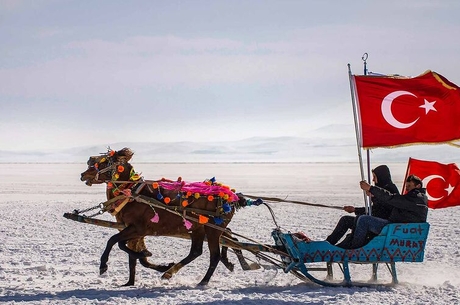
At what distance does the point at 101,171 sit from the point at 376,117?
4.02 meters

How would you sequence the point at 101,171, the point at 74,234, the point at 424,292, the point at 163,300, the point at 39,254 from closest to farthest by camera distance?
1. the point at 163,300
2. the point at 424,292
3. the point at 101,171
4. the point at 39,254
5. the point at 74,234

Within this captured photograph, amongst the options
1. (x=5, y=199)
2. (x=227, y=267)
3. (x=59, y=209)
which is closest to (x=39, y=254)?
(x=227, y=267)

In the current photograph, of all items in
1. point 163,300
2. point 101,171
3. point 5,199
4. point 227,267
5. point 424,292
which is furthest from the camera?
point 5,199

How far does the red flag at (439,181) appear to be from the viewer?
10.4m

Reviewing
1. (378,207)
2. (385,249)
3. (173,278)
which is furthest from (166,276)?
(378,207)

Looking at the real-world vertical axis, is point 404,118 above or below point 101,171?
above

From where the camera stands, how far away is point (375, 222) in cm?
928

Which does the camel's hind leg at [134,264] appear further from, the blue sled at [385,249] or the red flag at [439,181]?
the red flag at [439,181]

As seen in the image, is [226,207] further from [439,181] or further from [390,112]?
[439,181]

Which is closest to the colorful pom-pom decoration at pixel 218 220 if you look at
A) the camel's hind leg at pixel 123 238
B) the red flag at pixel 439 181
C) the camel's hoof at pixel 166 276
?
the camel's hoof at pixel 166 276

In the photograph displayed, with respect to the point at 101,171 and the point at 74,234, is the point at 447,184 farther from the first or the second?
the point at 74,234

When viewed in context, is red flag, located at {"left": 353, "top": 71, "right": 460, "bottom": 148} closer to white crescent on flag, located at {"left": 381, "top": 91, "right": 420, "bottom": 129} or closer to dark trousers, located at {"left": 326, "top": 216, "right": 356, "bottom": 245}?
white crescent on flag, located at {"left": 381, "top": 91, "right": 420, "bottom": 129}

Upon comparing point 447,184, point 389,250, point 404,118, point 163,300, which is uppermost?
point 404,118

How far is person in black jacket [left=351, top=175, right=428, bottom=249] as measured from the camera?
9125mm
